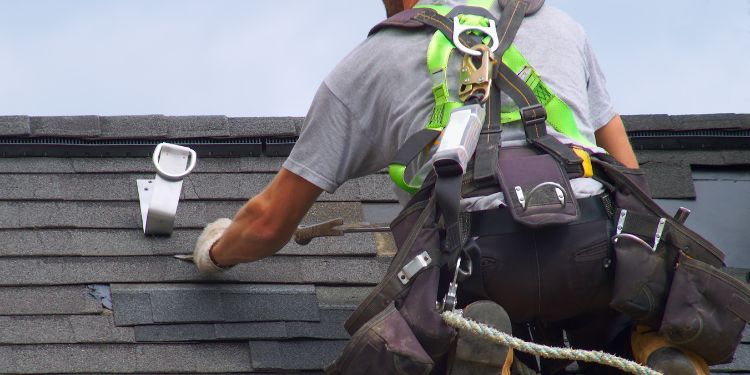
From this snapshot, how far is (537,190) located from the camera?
3.22 m

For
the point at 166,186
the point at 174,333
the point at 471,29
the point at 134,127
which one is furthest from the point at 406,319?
the point at 134,127

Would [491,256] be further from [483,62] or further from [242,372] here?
[242,372]

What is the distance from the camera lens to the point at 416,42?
365 centimetres

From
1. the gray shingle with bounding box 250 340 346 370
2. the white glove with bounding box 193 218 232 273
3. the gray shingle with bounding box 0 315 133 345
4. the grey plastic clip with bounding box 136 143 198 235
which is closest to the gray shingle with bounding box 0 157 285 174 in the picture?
the grey plastic clip with bounding box 136 143 198 235

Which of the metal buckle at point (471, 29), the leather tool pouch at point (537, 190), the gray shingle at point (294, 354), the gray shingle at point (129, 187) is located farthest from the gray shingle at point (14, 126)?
the leather tool pouch at point (537, 190)

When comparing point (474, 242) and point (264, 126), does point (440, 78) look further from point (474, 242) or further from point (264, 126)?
point (264, 126)

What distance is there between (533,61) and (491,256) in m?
0.65

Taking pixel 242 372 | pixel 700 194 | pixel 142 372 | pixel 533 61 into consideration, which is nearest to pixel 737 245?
pixel 700 194

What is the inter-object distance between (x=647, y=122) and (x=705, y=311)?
188 cm

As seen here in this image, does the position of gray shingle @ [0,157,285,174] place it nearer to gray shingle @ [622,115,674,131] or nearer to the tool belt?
gray shingle @ [622,115,674,131]

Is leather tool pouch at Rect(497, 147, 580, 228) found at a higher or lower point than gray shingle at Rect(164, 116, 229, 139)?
higher

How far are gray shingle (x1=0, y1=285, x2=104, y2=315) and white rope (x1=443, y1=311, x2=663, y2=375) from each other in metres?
1.42

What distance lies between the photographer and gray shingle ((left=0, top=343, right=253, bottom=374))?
382 centimetres

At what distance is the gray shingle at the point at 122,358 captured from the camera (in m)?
3.82
